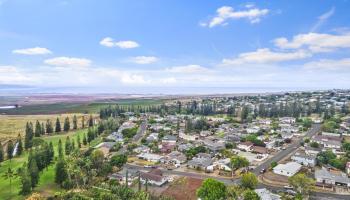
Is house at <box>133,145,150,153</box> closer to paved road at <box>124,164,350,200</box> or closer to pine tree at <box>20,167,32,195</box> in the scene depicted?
paved road at <box>124,164,350,200</box>

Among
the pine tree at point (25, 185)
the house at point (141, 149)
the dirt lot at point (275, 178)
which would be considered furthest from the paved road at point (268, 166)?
the pine tree at point (25, 185)

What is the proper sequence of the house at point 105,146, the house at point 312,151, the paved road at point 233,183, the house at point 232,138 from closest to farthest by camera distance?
the paved road at point 233,183 → the house at point 312,151 → the house at point 105,146 → the house at point 232,138

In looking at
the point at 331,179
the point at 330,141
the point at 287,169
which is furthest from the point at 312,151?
the point at 331,179

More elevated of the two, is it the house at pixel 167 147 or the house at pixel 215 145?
the house at pixel 215 145

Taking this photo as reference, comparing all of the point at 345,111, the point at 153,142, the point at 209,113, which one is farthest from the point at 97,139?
the point at 345,111

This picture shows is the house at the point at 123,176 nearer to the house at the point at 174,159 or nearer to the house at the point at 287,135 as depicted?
the house at the point at 174,159

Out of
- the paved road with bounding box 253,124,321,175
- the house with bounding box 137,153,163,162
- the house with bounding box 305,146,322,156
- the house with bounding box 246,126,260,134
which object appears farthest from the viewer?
the house with bounding box 246,126,260,134

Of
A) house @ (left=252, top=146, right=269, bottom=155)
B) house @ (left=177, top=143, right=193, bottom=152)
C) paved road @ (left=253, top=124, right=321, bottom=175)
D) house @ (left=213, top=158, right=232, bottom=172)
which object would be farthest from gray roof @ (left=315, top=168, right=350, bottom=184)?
house @ (left=177, top=143, right=193, bottom=152)
